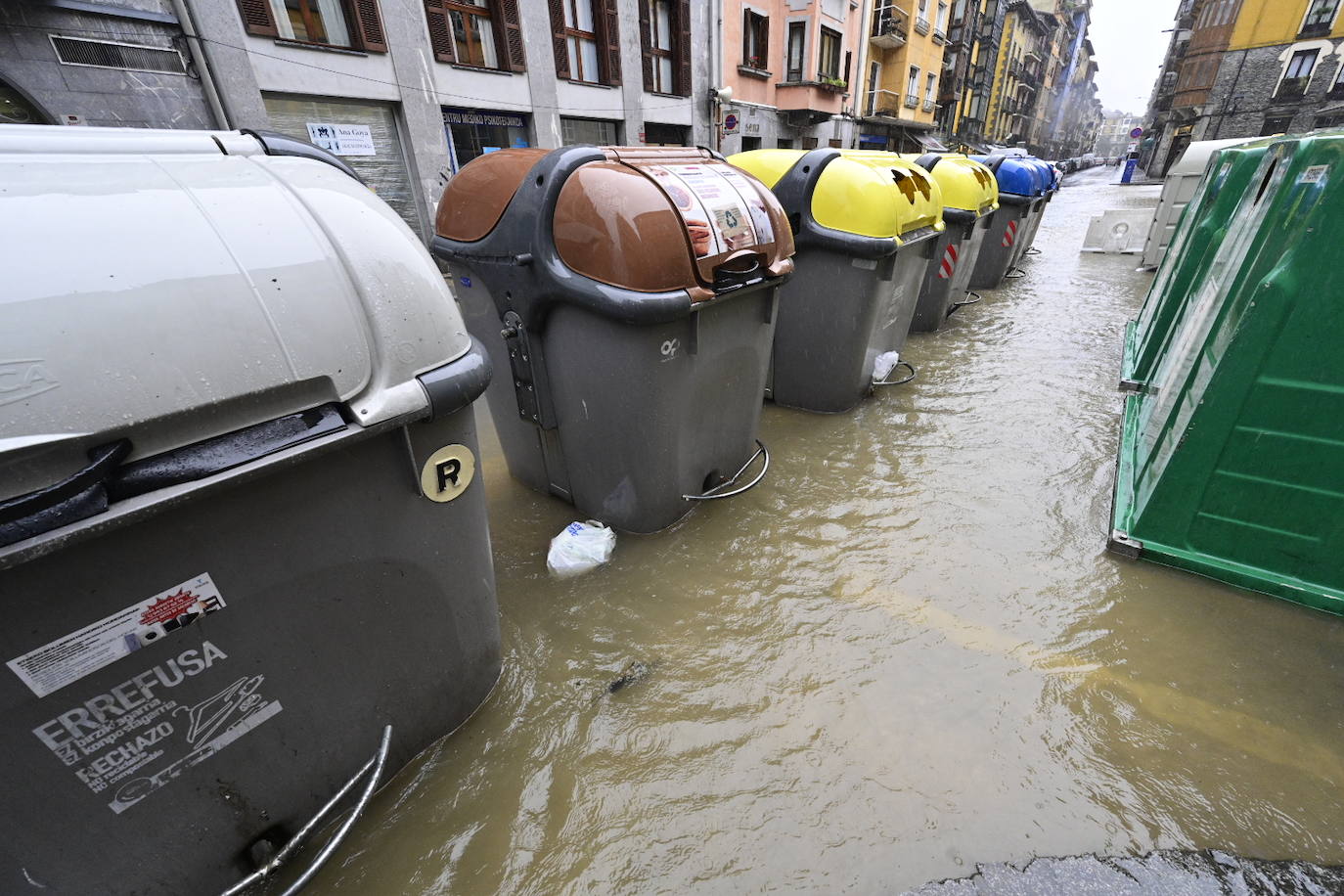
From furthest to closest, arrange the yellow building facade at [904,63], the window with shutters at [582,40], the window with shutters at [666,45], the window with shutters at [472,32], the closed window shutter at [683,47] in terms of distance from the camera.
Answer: the yellow building facade at [904,63]
the closed window shutter at [683,47]
the window with shutters at [666,45]
the window with shutters at [582,40]
the window with shutters at [472,32]

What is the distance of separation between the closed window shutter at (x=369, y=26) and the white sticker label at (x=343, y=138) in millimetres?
1048

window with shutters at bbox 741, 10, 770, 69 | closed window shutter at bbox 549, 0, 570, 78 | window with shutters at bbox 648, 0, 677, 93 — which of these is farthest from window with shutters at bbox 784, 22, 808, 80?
closed window shutter at bbox 549, 0, 570, 78

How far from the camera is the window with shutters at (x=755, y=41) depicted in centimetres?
1525

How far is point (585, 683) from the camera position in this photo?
2.09m

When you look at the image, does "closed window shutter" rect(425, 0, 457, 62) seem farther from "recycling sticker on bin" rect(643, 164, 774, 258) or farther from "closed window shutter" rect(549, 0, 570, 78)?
"recycling sticker on bin" rect(643, 164, 774, 258)

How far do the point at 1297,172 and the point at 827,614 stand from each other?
2322 mm

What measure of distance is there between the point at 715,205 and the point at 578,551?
1624 millimetres

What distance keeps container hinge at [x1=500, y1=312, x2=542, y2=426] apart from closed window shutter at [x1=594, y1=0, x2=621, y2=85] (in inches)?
444

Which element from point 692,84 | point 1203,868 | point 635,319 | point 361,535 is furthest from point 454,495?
point 692,84

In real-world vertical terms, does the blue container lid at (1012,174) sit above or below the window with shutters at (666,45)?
below

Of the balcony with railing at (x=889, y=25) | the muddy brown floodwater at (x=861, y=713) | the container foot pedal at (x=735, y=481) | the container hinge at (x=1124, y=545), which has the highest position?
the balcony with railing at (x=889, y=25)

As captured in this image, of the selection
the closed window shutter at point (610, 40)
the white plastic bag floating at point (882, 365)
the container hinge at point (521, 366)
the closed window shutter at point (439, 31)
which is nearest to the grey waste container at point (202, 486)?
the container hinge at point (521, 366)

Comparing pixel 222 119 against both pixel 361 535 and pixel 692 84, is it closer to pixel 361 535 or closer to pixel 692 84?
pixel 361 535

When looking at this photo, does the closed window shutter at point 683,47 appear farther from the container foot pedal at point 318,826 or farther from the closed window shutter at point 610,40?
the container foot pedal at point 318,826
